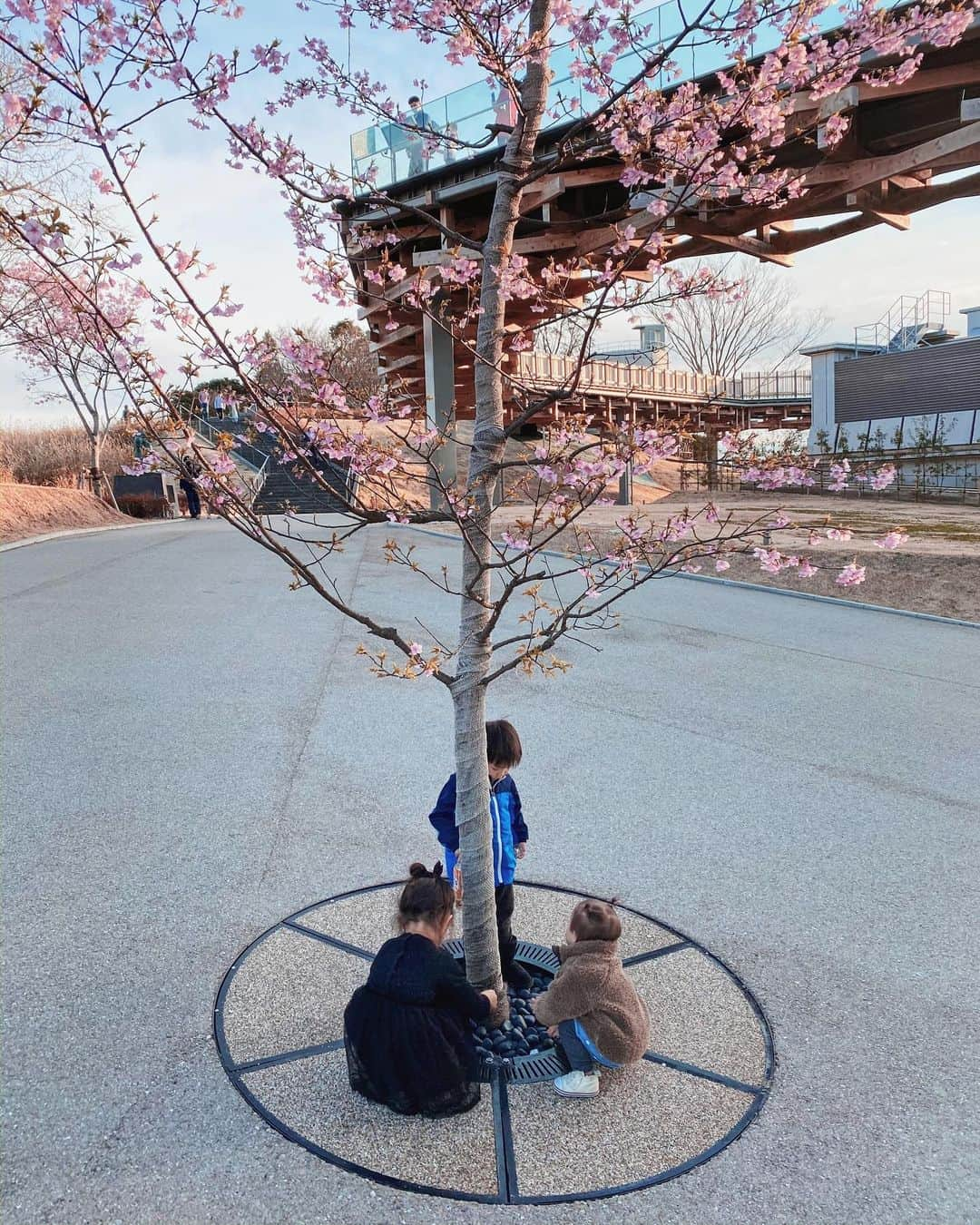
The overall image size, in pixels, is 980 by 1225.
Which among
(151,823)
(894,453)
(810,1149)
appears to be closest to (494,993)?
(810,1149)

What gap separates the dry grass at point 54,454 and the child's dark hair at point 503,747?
2494 cm

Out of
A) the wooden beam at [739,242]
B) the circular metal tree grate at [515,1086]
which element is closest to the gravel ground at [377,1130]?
the circular metal tree grate at [515,1086]

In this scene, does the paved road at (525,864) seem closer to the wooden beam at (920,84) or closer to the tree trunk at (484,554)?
the tree trunk at (484,554)

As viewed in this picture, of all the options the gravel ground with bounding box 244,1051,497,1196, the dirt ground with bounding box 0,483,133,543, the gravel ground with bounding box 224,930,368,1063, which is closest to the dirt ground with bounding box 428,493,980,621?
the gravel ground with bounding box 224,930,368,1063

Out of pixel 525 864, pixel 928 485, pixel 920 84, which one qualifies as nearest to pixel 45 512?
pixel 920 84

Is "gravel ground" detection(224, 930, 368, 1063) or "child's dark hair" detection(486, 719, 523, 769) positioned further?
"child's dark hair" detection(486, 719, 523, 769)

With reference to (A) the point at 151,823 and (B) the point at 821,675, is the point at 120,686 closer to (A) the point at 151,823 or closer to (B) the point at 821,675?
(A) the point at 151,823

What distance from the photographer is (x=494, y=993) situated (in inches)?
116

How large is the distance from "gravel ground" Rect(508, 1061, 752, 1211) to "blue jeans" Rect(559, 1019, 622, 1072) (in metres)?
0.09

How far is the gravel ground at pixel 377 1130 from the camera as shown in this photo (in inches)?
91.3

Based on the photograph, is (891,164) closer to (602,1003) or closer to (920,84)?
(920,84)

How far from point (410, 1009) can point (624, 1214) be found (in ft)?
2.50

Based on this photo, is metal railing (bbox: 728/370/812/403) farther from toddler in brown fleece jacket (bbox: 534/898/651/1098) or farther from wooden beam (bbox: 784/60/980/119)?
toddler in brown fleece jacket (bbox: 534/898/651/1098)

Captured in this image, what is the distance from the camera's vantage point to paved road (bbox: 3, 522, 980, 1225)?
2305mm
